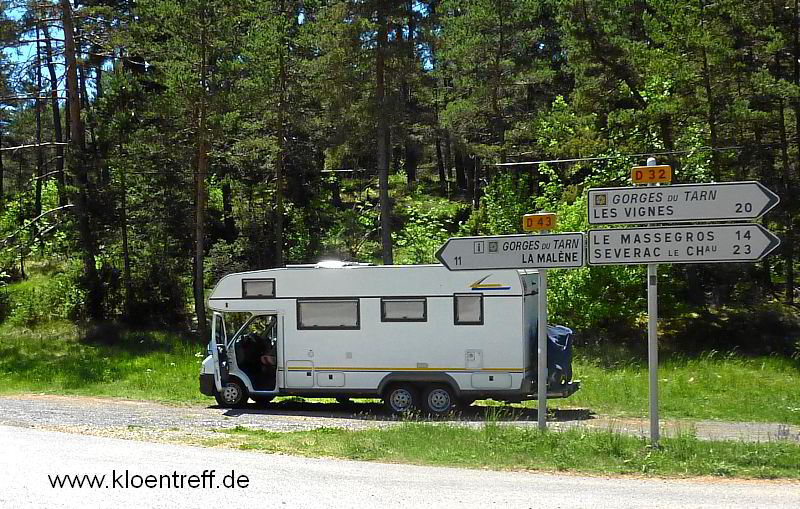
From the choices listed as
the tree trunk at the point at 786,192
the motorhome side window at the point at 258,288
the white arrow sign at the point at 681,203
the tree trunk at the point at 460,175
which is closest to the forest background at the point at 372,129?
the tree trunk at the point at 786,192

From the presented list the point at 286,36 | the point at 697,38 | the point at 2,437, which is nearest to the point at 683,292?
the point at 697,38

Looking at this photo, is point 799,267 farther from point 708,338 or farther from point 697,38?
point 697,38

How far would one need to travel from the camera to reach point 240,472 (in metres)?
9.22

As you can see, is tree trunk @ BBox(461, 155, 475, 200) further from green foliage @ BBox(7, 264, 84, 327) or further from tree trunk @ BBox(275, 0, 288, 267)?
green foliage @ BBox(7, 264, 84, 327)

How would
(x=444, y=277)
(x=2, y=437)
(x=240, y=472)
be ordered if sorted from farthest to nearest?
(x=444, y=277)
(x=2, y=437)
(x=240, y=472)

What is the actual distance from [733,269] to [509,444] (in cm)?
1960

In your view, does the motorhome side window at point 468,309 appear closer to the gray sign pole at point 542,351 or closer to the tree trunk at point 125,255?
the gray sign pole at point 542,351

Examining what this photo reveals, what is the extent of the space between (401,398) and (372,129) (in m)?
13.8

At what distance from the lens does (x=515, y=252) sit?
36.2 feet

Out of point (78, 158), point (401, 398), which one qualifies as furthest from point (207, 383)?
point (78, 158)

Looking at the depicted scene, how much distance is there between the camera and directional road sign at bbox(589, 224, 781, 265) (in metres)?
9.41

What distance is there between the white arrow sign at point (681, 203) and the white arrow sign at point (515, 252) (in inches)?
20.6

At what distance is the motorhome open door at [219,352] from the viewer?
58.5ft

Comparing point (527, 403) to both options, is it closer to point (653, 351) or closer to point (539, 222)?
point (539, 222)
